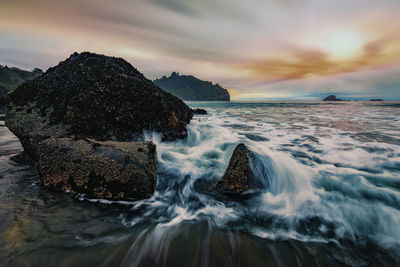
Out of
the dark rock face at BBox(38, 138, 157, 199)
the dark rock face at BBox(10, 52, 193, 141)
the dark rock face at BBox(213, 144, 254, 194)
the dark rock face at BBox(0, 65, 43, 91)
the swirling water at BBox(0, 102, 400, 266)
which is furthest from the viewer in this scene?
the dark rock face at BBox(0, 65, 43, 91)

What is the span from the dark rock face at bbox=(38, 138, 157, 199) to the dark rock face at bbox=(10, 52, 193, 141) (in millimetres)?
1569

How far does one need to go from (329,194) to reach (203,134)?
4708 mm

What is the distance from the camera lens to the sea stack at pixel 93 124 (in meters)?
2.84

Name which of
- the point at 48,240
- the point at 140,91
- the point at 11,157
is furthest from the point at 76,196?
the point at 140,91

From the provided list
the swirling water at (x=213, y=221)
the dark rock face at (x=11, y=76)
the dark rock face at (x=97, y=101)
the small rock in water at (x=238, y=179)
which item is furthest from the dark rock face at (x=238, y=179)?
the dark rock face at (x=11, y=76)

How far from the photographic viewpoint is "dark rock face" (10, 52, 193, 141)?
15.1 ft

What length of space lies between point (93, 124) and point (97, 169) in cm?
239

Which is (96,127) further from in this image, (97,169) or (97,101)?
(97,169)

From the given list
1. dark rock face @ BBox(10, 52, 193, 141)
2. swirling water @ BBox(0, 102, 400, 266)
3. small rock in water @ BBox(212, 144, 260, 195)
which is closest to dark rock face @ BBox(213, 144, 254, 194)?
small rock in water @ BBox(212, 144, 260, 195)

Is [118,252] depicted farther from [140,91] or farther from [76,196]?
[140,91]

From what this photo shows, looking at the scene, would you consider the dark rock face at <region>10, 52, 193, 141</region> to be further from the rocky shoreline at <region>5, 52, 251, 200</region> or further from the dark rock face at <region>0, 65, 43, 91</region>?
the dark rock face at <region>0, 65, 43, 91</region>

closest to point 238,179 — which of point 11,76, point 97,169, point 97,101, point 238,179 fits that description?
point 238,179

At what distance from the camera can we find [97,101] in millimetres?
4984

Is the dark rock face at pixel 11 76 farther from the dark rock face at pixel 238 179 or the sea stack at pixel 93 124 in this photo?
the dark rock face at pixel 238 179
